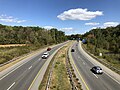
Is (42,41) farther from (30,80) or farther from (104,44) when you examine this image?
(30,80)

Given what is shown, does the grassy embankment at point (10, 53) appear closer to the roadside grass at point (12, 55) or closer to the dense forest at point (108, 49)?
the roadside grass at point (12, 55)

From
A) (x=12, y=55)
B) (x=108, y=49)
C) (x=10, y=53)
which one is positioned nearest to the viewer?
(x=12, y=55)

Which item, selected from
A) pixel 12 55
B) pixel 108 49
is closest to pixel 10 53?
pixel 12 55

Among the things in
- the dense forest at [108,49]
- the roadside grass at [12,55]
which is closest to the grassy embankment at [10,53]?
the roadside grass at [12,55]

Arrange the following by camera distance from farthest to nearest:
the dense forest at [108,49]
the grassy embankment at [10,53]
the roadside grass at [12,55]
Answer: the dense forest at [108,49]
the grassy embankment at [10,53]
the roadside grass at [12,55]

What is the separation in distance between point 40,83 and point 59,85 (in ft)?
9.39

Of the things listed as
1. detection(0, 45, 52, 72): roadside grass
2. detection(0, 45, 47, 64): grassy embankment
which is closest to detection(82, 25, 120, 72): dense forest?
detection(0, 45, 52, 72): roadside grass

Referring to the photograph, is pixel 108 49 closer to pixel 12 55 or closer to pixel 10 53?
pixel 10 53

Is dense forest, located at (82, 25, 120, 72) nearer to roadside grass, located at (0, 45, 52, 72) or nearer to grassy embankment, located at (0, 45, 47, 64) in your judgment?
roadside grass, located at (0, 45, 52, 72)

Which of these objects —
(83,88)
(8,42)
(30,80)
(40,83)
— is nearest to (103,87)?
(83,88)

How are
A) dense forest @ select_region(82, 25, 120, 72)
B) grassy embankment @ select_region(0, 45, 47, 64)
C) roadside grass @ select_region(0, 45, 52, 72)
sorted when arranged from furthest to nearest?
dense forest @ select_region(82, 25, 120, 72), grassy embankment @ select_region(0, 45, 47, 64), roadside grass @ select_region(0, 45, 52, 72)

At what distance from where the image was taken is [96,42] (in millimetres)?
122562

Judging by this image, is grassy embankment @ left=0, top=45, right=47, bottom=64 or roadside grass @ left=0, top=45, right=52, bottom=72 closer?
roadside grass @ left=0, top=45, right=52, bottom=72

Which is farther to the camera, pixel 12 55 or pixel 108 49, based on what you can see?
pixel 108 49
